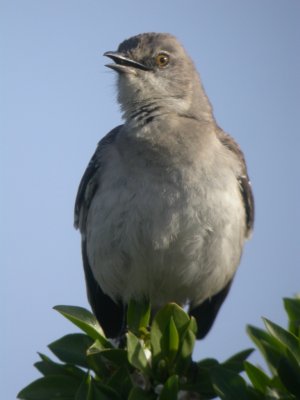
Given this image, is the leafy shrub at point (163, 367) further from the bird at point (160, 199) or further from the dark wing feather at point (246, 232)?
the dark wing feather at point (246, 232)

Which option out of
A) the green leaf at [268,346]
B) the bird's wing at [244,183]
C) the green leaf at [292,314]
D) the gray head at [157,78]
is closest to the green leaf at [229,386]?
the green leaf at [268,346]

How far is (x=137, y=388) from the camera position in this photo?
4.92 meters

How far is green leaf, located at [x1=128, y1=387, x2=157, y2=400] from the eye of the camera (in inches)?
190

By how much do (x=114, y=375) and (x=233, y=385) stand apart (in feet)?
2.87

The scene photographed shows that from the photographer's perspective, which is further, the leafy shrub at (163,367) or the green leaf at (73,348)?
the green leaf at (73,348)

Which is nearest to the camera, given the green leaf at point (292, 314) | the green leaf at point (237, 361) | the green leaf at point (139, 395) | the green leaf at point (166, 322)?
the green leaf at point (139, 395)

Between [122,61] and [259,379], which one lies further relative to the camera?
[122,61]

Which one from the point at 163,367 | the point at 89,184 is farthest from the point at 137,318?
the point at 89,184

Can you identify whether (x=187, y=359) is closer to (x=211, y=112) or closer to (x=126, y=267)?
(x=126, y=267)

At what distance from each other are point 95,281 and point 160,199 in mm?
1710

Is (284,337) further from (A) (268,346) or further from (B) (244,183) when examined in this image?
(B) (244,183)

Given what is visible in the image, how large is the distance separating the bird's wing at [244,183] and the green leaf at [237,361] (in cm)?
311

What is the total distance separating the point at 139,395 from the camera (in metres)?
4.88

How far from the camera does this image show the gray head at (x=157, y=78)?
8242 mm
